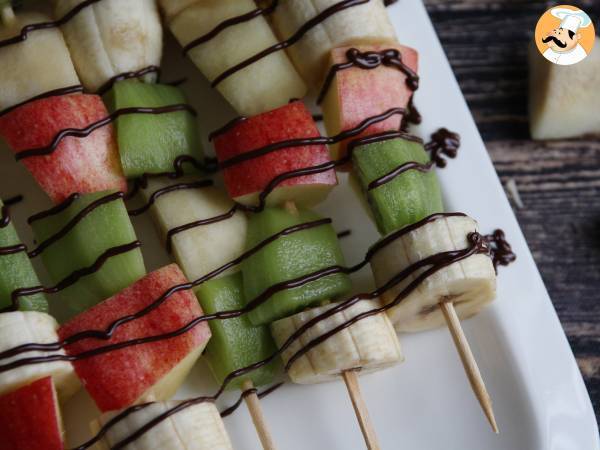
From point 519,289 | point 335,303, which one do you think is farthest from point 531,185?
point 335,303

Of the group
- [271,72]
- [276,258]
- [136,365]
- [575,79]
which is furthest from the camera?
[575,79]

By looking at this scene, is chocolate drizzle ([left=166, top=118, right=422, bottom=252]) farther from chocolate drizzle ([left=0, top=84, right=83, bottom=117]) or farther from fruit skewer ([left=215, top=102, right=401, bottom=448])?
chocolate drizzle ([left=0, top=84, right=83, bottom=117])

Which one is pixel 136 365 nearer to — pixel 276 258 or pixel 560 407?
pixel 276 258

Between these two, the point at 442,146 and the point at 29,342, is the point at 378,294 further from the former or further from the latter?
the point at 29,342

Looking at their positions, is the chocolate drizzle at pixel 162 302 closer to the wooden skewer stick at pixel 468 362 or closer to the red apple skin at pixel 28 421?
the red apple skin at pixel 28 421

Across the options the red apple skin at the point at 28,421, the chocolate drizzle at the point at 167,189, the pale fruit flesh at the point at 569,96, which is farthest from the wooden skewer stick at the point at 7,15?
the pale fruit flesh at the point at 569,96

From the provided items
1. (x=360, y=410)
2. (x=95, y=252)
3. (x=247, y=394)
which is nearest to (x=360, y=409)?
(x=360, y=410)

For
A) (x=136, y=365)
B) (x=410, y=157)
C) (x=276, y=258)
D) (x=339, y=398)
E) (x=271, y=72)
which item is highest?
(x=271, y=72)
